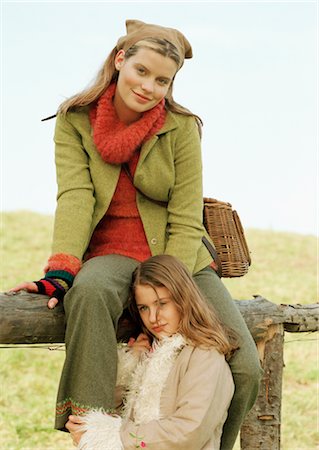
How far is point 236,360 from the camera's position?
10.6 feet

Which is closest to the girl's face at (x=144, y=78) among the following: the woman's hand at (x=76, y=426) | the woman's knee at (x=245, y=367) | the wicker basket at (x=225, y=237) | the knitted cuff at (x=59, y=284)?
the wicker basket at (x=225, y=237)

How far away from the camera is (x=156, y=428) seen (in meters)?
2.84

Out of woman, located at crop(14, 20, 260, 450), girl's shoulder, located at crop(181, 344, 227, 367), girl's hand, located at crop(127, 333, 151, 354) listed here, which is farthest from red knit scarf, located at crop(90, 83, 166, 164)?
girl's shoulder, located at crop(181, 344, 227, 367)

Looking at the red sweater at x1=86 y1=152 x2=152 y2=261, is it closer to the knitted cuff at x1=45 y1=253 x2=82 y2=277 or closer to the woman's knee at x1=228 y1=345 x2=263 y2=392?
the knitted cuff at x1=45 y1=253 x2=82 y2=277

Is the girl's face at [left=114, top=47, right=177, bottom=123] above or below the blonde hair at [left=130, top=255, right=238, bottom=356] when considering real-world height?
above

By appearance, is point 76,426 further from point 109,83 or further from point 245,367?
point 109,83

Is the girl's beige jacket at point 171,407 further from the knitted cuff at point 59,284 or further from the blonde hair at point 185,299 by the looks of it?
the knitted cuff at point 59,284

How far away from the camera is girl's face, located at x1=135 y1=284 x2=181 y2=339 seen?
3.05m

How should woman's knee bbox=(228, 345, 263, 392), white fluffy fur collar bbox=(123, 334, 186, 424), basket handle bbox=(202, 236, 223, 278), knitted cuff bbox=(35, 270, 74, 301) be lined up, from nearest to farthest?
white fluffy fur collar bbox=(123, 334, 186, 424) < knitted cuff bbox=(35, 270, 74, 301) < woman's knee bbox=(228, 345, 263, 392) < basket handle bbox=(202, 236, 223, 278)

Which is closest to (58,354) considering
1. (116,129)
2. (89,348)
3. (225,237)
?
(225,237)

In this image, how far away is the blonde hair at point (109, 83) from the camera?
129 inches

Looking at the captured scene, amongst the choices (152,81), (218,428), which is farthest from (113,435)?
(152,81)

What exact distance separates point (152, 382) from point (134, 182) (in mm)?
898

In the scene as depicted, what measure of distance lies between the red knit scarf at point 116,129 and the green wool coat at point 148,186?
0.14 feet
